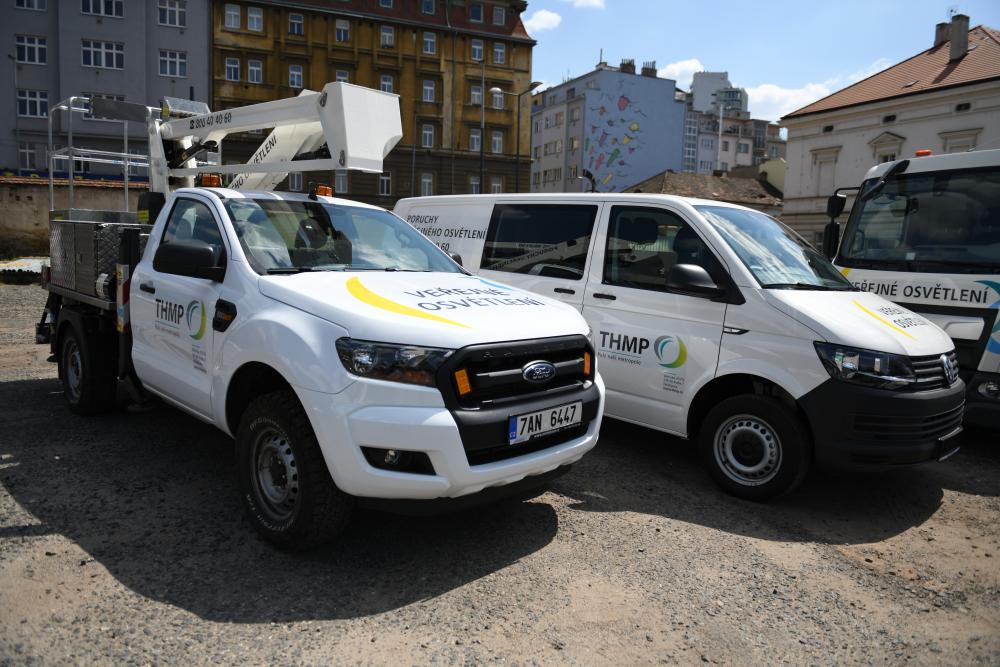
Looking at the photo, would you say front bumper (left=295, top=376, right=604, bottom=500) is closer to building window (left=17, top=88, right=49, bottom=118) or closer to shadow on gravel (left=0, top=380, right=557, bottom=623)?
shadow on gravel (left=0, top=380, right=557, bottom=623)

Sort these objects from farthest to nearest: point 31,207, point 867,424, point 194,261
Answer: point 31,207 < point 867,424 < point 194,261

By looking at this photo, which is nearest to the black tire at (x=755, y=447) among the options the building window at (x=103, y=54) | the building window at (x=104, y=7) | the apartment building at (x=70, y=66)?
the apartment building at (x=70, y=66)

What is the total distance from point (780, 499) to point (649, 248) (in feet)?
6.62

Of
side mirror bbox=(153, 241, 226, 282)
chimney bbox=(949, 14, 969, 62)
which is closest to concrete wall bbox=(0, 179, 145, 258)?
side mirror bbox=(153, 241, 226, 282)

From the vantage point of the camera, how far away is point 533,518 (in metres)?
4.27

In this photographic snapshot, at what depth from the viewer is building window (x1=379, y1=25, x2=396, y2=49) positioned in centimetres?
4819

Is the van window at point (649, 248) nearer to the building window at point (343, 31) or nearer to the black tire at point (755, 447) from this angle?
the black tire at point (755, 447)

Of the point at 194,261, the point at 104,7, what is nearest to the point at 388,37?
the point at 104,7

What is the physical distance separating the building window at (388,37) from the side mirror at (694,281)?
158 feet

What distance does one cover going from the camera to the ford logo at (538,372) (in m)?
3.54

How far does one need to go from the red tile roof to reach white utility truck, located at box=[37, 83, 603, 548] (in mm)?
35925

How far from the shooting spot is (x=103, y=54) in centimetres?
3941

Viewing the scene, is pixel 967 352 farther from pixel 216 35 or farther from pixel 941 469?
pixel 216 35

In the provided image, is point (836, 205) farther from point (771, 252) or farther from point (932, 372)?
point (932, 372)
